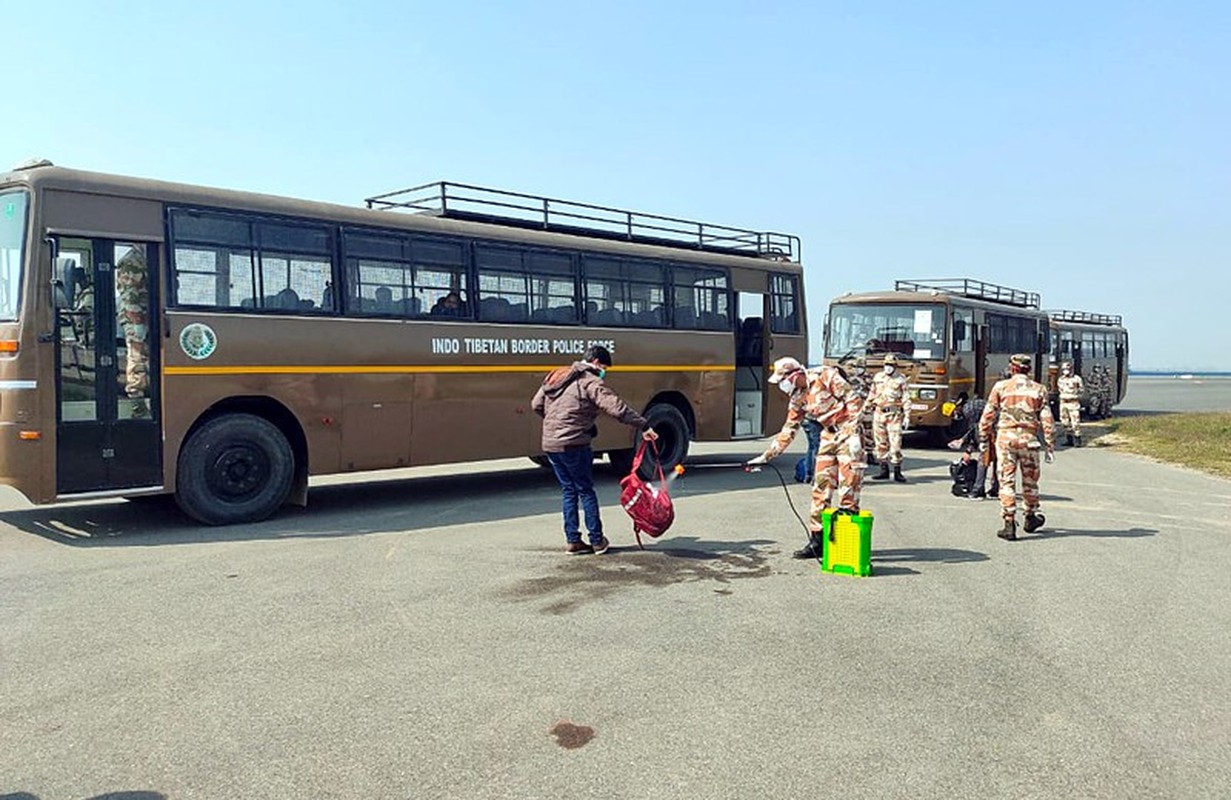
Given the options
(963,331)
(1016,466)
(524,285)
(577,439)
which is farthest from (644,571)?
(963,331)

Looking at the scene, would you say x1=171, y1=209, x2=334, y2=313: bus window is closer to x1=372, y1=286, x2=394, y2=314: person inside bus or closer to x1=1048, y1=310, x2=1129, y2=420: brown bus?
x1=372, y1=286, x2=394, y2=314: person inside bus

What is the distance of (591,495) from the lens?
865 centimetres

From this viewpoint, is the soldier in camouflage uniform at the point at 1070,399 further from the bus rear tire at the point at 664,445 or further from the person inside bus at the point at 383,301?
the person inside bus at the point at 383,301

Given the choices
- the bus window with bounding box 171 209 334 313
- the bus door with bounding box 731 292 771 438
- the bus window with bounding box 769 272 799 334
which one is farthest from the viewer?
the bus window with bounding box 769 272 799 334

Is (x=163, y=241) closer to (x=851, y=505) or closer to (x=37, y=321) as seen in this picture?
(x=37, y=321)

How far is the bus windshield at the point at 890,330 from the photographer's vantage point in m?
20.5

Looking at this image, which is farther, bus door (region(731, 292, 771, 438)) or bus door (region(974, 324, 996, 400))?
bus door (region(974, 324, 996, 400))

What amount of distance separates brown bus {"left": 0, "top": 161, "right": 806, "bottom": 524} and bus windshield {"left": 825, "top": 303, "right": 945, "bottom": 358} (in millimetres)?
7722

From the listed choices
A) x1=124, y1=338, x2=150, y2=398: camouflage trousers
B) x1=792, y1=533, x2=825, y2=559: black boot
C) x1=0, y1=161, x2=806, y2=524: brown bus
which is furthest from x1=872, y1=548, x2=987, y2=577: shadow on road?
x1=124, y1=338, x2=150, y2=398: camouflage trousers

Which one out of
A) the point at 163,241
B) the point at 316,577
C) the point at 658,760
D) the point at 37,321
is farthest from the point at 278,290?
the point at 658,760

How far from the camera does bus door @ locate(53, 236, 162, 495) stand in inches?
347

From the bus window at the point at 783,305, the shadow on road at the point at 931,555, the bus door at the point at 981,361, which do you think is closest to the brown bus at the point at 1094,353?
the bus door at the point at 981,361

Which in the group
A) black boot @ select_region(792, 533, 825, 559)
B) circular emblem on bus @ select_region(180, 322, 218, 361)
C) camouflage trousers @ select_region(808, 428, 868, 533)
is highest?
circular emblem on bus @ select_region(180, 322, 218, 361)

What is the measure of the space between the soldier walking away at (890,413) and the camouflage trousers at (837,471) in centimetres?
620
